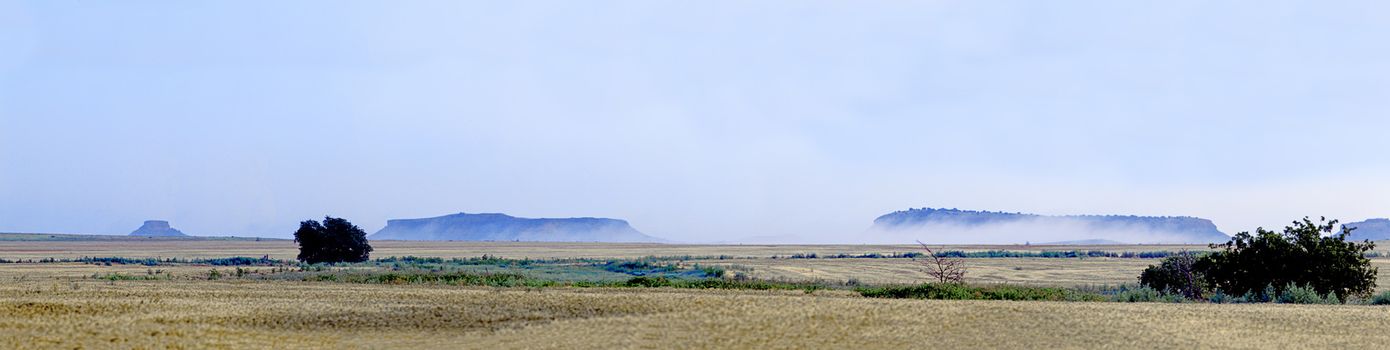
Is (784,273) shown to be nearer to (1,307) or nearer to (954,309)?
(954,309)

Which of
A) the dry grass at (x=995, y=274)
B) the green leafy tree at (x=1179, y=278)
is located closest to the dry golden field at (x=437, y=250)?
the dry grass at (x=995, y=274)

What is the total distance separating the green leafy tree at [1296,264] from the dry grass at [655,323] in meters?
8.66

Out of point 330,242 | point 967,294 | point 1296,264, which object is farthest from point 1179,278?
Result: point 330,242

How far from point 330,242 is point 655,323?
5429 centimetres

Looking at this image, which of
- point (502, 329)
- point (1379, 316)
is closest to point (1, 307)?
point (502, 329)

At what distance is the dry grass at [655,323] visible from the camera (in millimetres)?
19859

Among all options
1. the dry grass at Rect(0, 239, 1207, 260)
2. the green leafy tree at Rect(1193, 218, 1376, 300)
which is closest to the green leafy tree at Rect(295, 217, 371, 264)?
the dry grass at Rect(0, 239, 1207, 260)

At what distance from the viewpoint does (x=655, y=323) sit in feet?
71.4

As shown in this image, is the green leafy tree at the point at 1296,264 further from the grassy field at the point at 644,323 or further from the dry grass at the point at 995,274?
the dry grass at the point at 995,274

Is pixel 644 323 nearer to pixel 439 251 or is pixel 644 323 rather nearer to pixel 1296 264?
pixel 1296 264

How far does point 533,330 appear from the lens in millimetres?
21281

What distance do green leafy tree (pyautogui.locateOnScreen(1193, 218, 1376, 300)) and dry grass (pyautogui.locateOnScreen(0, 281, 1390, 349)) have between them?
8659 mm

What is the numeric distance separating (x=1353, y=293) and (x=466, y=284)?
24659 mm

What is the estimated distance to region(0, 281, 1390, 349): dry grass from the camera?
19.9 meters
